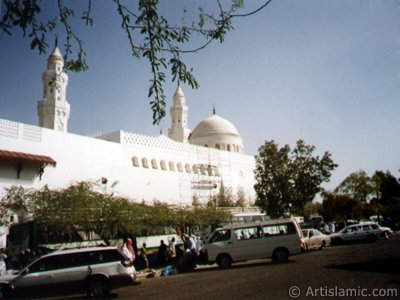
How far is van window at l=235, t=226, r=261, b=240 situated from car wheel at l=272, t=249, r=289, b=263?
2.60ft

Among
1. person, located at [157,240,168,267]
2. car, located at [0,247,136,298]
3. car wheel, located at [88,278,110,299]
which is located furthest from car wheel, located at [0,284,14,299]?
person, located at [157,240,168,267]

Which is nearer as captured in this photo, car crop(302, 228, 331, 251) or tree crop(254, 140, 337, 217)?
car crop(302, 228, 331, 251)

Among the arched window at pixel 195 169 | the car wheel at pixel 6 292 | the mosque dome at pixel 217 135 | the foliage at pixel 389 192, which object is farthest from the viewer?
the mosque dome at pixel 217 135

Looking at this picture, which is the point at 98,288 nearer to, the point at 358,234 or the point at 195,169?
the point at 358,234

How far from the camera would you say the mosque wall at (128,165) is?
1997 centimetres

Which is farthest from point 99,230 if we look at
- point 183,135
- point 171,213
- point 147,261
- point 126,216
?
point 183,135

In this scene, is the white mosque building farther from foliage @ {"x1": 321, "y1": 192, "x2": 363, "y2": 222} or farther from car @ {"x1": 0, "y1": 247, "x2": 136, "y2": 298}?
foliage @ {"x1": 321, "y1": 192, "x2": 363, "y2": 222}

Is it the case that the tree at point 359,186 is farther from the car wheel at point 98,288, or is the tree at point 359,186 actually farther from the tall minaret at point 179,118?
the car wheel at point 98,288

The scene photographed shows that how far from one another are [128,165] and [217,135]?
2211 cm

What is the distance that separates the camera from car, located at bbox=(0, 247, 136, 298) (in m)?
7.04

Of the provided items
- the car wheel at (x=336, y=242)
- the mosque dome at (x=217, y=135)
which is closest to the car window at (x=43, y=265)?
the car wheel at (x=336, y=242)

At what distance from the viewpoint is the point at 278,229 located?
11844mm

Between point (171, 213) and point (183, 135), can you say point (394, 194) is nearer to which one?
point (183, 135)

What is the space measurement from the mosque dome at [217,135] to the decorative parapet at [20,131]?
28.7 meters
